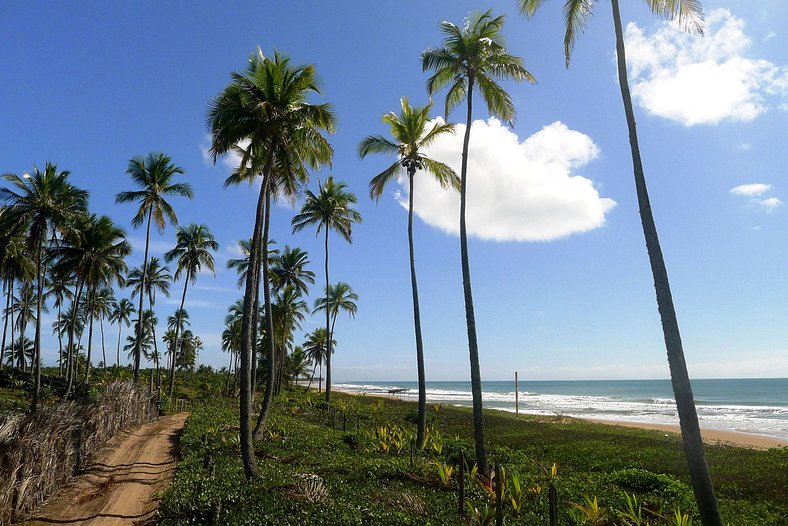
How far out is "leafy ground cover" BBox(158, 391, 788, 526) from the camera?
25.1 feet

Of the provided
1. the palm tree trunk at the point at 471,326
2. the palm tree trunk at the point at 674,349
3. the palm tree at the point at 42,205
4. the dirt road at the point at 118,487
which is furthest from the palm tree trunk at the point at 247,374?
the palm tree at the point at 42,205

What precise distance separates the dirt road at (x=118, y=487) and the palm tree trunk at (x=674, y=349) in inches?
380

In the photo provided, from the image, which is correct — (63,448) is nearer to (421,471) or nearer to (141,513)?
(141,513)

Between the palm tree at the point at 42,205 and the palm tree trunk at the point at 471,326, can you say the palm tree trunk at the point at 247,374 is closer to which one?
the palm tree trunk at the point at 471,326

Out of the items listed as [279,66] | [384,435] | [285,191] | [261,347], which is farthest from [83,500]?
[261,347]

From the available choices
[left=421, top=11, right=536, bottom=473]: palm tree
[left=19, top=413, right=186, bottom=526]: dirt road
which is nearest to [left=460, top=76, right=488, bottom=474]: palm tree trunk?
[left=421, top=11, right=536, bottom=473]: palm tree

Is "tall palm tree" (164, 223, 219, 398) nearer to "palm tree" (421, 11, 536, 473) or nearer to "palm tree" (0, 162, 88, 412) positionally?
"palm tree" (0, 162, 88, 412)

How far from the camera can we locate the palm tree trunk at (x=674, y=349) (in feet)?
21.1

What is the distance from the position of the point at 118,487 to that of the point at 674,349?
40.6 ft

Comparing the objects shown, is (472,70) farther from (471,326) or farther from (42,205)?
(42,205)

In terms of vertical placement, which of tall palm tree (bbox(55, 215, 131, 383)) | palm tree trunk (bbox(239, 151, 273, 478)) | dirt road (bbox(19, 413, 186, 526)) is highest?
tall palm tree (bbox(55, 215, 131, 383))

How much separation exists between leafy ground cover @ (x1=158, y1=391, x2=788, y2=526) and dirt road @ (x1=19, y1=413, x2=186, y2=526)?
0.67 m

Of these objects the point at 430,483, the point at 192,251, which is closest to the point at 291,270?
the point at 192,251

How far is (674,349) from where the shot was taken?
7.03 meters
